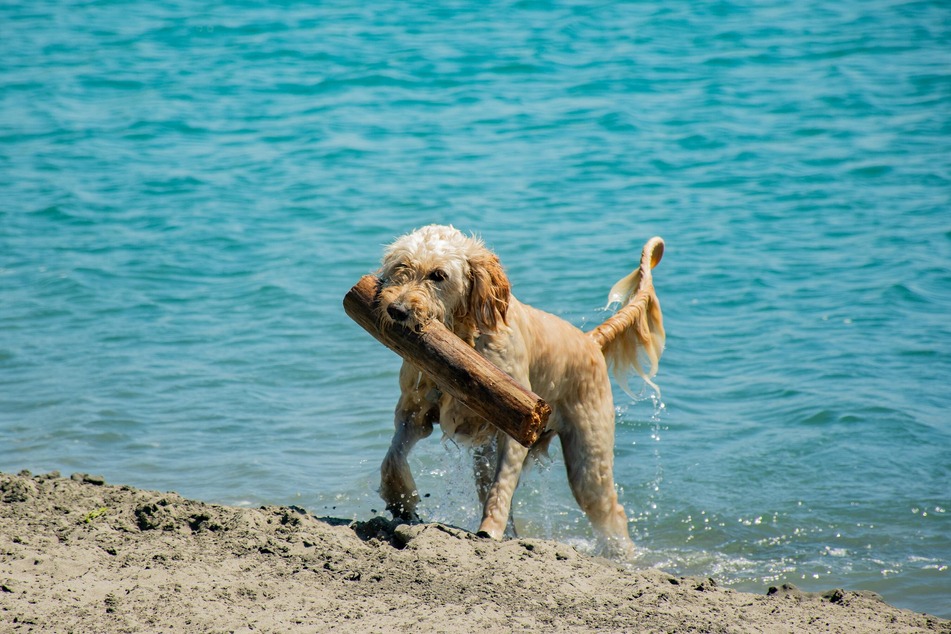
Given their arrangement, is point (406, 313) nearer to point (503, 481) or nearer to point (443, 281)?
point (443, 281)

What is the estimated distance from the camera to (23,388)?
8.48 meters

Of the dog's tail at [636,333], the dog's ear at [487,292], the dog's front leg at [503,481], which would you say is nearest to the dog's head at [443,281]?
the dog's ear at [487,292]

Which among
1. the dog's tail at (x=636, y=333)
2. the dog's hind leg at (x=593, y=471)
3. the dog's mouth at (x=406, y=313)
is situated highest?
the dog's mouth at (x=406, y=313)

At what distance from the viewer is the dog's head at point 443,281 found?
4.82 m

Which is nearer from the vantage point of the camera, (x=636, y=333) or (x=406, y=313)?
(x=406, y=313)

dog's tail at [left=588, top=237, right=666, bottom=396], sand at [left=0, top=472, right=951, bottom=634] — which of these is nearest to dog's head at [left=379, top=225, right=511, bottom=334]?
sand at [left=0, top=472, right=951, bottom=634]

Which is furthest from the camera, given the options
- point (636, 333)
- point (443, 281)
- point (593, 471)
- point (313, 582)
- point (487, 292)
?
point (636, 333)

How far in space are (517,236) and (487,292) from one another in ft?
23.2

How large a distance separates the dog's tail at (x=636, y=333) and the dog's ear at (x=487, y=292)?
125cm

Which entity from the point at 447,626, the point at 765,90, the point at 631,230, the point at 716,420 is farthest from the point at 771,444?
the point at 765,90

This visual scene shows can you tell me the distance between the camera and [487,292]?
507 cm

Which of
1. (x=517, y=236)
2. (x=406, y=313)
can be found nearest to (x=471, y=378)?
(x=406, y=313)

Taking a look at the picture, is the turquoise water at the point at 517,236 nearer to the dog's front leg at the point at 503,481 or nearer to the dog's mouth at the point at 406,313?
the dog's front leg at the point at 503,481

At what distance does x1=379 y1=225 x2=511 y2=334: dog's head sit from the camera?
4816mm
